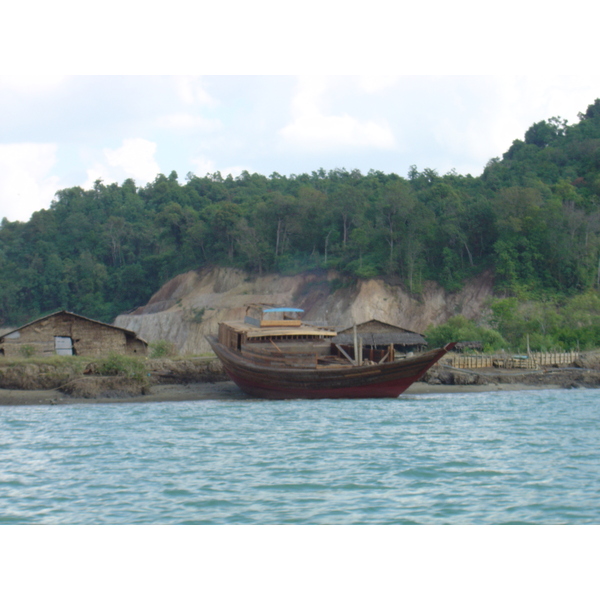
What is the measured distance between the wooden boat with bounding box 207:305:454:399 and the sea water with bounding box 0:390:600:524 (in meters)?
2.91

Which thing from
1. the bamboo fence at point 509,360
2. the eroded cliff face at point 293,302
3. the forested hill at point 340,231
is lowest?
the bamboo fence at point 509,360

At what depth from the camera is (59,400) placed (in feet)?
85.7

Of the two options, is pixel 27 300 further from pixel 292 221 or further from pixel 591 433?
pixel 591 433

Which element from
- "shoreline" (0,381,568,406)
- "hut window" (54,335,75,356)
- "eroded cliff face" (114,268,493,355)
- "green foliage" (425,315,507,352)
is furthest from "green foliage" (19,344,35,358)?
"green foliage" (425,315,507,352)

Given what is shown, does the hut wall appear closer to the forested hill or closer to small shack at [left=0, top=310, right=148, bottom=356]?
small shack at [left=0, top=310, right=148, bottom=356]

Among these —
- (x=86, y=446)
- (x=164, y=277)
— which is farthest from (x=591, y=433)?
(x=164, y=277)

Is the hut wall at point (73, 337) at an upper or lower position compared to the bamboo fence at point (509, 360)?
upper

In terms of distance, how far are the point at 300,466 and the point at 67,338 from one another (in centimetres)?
2307

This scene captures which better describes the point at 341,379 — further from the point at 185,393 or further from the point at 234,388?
the point at 185,393

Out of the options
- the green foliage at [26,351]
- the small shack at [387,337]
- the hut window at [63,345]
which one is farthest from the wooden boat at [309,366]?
the green foliage at [26,351]

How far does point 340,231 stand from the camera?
215 feet

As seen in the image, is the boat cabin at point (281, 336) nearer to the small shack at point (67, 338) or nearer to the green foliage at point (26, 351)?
the small shack at point (67, 338)

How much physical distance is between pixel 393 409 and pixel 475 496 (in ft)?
41.2

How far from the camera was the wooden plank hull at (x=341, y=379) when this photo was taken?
1054 inches
